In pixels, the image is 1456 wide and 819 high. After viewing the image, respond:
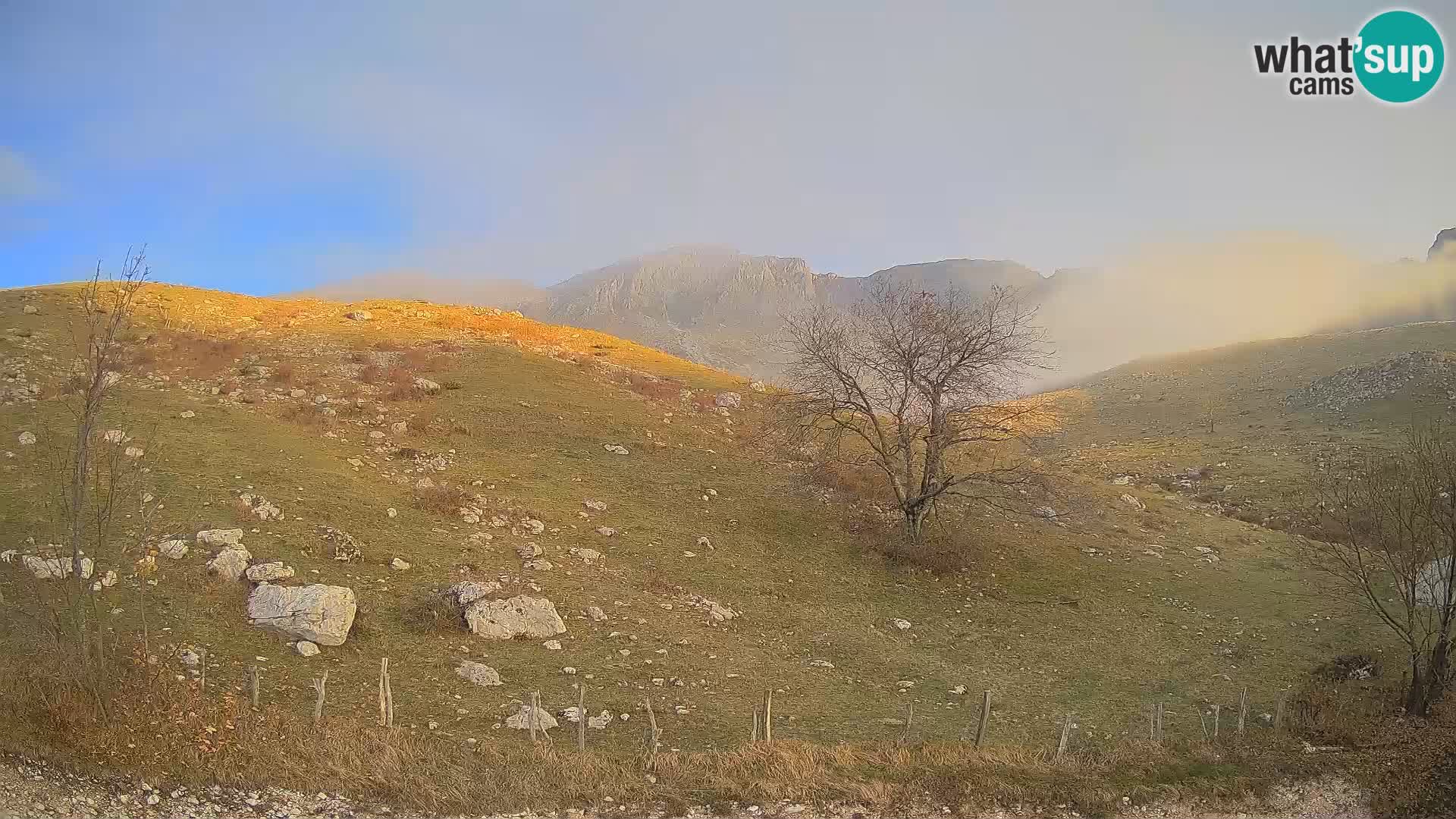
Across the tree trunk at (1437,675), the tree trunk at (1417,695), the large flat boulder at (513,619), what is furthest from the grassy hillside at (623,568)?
the tree trunk at (1437,675)

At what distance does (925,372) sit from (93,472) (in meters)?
25.3

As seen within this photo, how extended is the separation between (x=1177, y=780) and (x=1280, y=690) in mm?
8522

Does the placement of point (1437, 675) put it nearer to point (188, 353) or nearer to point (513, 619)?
point (513, 619)

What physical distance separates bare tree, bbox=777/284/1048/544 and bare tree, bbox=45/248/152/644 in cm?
1930

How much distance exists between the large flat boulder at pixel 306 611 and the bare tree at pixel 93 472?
9.74 ft

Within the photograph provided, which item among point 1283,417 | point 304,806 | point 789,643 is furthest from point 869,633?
point 1283,417

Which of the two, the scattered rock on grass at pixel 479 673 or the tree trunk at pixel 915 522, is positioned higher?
the tree trunk at pixel 915 522

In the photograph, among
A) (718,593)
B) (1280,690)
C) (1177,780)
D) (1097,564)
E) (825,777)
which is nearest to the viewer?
(825,777)

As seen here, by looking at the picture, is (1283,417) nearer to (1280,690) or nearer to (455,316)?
(1280,690)

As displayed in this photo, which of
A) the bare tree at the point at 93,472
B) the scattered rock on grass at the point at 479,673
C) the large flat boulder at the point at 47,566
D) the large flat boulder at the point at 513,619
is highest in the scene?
the bare tree at the point at 93,472

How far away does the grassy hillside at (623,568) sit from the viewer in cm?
1477

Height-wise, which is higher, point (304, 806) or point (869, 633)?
point (304, 806)

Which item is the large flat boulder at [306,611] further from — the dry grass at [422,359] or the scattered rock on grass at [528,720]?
the dry grass at [422,359]

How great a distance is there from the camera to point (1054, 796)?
10680mm
